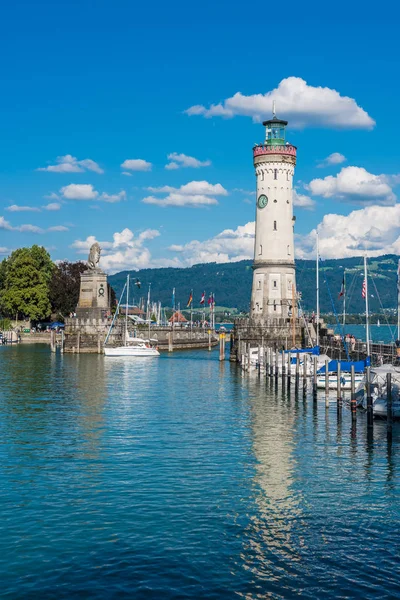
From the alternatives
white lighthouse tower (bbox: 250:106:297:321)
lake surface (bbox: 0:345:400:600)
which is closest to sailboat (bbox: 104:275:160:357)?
white lighthouse tower (bbox: 250:106:297:321)

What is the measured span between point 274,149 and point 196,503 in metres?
72.6

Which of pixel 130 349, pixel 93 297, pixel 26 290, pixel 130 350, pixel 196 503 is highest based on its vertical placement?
pixel 26 290

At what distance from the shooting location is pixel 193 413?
47.4 metres

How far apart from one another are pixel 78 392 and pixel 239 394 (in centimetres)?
1248

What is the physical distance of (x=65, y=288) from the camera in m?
144

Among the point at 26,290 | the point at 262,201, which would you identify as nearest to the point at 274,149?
the point at 262,201

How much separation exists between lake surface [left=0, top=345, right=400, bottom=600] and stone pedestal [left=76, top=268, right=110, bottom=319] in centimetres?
5659

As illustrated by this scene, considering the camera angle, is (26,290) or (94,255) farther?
(26,290)

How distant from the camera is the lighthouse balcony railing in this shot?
9288cm

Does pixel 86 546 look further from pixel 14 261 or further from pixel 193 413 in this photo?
pixel 14 261

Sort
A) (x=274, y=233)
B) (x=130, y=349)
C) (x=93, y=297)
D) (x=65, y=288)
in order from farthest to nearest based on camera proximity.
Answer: (x=65, y=288), (x=93, y=297), (x=130, y=349), (x=274, y=233)

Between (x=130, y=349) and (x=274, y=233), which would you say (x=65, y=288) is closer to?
(x=130, y=349)

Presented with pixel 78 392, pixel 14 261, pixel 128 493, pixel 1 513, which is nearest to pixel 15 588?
pixel 1 513

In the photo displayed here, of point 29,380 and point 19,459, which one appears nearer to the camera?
point 19,459
